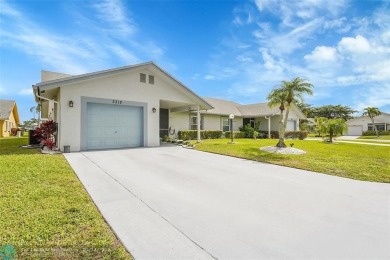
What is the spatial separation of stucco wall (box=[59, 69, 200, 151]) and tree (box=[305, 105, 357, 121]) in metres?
59.7

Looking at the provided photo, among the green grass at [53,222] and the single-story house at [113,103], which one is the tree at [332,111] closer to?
the single-story house at [113,103]

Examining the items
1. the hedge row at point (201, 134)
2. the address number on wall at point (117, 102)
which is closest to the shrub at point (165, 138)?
the hedge row at point (201, 134)

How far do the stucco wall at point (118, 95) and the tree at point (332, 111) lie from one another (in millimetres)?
59745

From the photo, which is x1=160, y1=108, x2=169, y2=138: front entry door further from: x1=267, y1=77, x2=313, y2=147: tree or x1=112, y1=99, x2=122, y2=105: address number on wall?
x1=267, y1=77, x2=313, y2=147: tree

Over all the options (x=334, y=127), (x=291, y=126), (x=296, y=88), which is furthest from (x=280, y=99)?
(x=291, y=126)

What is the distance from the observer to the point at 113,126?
12.6 meters

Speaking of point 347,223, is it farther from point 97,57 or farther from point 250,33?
point 97,57

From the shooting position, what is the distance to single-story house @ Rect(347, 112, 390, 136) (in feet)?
141

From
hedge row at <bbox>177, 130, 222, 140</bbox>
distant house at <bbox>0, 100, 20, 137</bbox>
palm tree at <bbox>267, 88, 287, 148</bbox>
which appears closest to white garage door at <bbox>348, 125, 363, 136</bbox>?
hedge row at <bbox>177, 130, 222, 140</bbox>

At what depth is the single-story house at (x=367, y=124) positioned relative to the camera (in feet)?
141

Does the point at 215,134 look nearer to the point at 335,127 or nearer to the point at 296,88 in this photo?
the point at 296,88

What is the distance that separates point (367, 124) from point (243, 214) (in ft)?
179

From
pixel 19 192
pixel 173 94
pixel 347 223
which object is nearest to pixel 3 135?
pixel 173 94

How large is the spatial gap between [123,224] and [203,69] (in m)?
19.7
